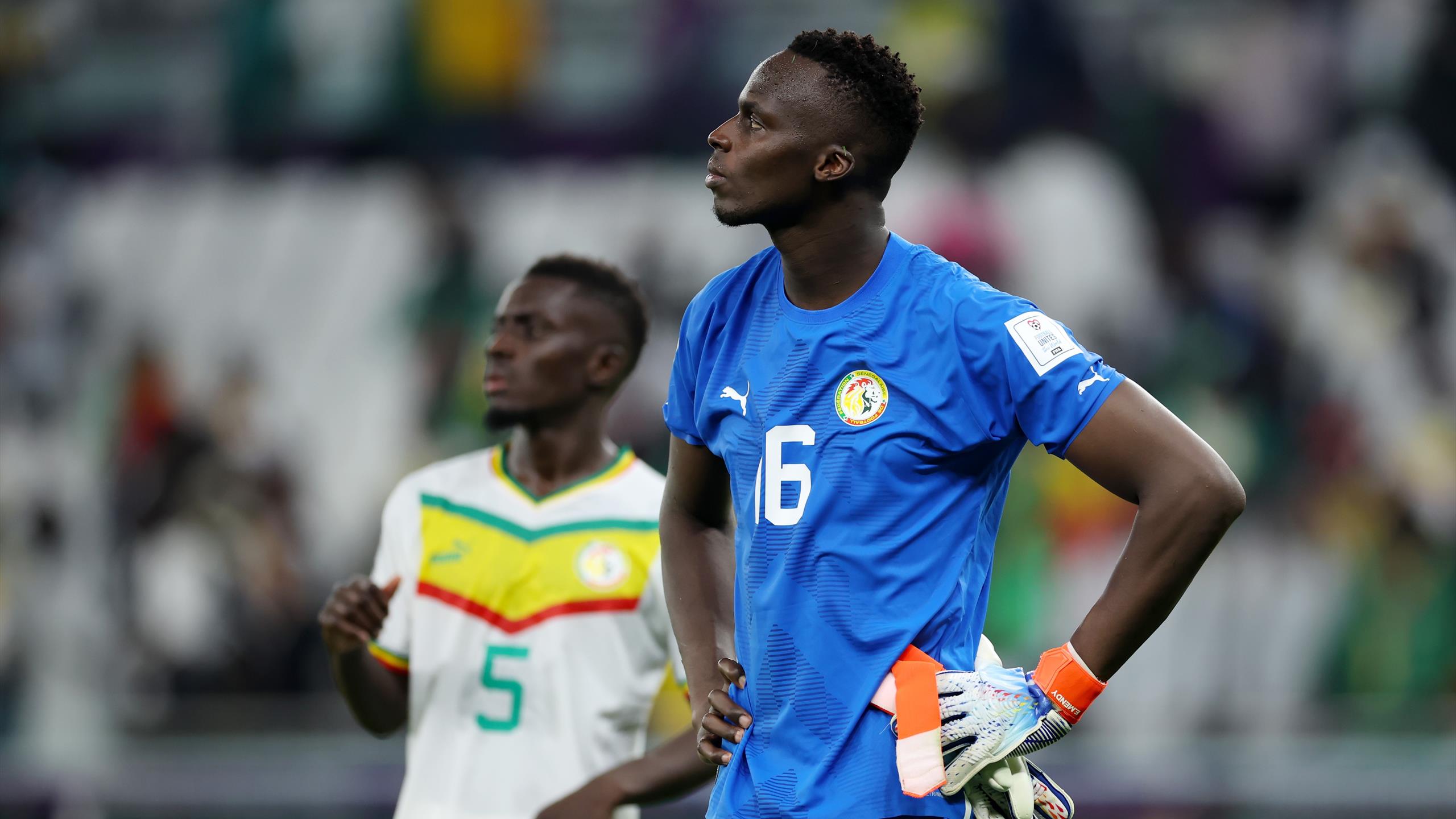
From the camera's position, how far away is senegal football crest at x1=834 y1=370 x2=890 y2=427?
3.15 m

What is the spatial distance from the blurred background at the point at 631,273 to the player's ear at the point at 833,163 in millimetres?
4388

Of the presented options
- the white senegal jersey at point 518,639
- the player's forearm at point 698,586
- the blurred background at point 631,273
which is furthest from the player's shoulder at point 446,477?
the blurred background at point 631,273

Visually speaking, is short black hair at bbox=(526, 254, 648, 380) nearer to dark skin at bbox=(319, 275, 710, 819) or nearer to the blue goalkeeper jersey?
dark skin at bbox=(319, 275, 710, 819)

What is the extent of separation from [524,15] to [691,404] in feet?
32.8

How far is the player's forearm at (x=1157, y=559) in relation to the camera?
2.93 meters

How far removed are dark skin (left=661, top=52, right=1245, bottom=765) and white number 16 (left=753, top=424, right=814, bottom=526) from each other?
27 centimetres

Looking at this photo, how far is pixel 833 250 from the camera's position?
330cm

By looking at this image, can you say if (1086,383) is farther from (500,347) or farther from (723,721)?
(500,347)

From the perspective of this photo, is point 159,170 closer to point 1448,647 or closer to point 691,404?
point 1448,647

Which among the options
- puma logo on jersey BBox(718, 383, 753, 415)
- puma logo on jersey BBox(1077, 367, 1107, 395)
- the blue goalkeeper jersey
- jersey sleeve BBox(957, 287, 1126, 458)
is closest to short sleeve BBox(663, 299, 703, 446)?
puma logo on jersey BBox(718, 383, 753, 415)

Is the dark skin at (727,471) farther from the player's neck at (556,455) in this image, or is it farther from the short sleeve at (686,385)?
the player's neck at (556,455)

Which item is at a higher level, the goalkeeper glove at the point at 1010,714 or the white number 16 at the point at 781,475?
the white number 16 at the point at 781,475

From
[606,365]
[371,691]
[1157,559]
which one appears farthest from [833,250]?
[371,691]

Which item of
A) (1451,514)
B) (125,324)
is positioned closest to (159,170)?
(125,324)
